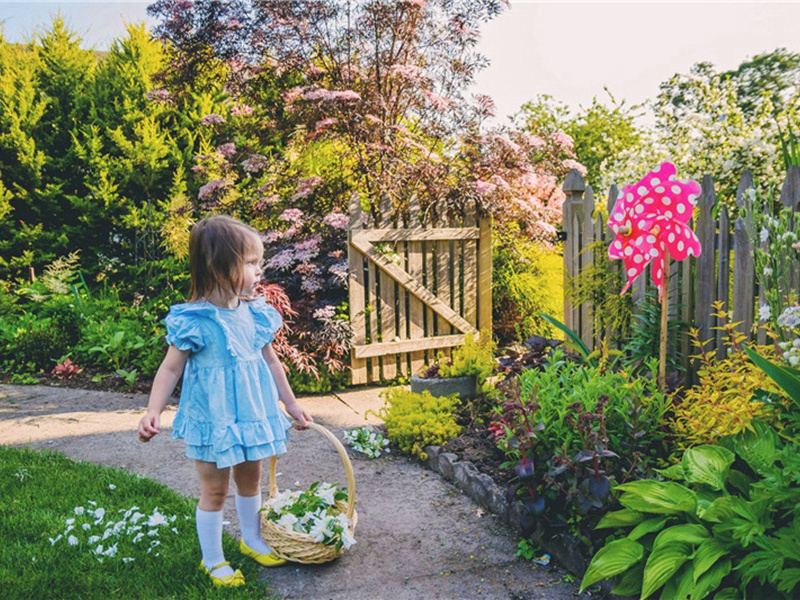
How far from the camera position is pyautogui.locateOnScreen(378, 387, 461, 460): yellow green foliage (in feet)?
12.8

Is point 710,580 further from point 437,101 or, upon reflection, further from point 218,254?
point 437,101

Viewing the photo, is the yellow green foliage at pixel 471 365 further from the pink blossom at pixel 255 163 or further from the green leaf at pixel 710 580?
the pink blossom at pixel 255 163

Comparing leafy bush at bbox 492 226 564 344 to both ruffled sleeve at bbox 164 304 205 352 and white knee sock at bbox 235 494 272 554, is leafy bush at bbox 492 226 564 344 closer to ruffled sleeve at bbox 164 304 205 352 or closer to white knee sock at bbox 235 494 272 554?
white knee sock at bbox 235 494 272 554

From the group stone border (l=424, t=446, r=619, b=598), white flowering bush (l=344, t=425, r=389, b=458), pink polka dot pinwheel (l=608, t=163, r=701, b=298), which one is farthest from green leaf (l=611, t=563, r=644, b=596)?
white flowering bush (l=344, t=425, r=389, b=458)

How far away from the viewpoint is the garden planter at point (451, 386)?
450cm

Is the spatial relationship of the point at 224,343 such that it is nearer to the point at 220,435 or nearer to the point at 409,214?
the point at 220,435

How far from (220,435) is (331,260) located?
344 centimetres

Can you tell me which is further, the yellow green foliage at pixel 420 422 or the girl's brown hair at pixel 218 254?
the yellow green foliage at pixel 420 422

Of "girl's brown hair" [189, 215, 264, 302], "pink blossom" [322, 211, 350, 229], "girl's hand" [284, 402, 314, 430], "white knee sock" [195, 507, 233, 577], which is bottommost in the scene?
"white knee sock" [195, 507, 233, 577]

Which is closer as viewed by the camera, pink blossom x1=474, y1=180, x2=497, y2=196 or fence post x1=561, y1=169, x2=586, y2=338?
fence post x1=561, y1=169, x2=586, y2=338

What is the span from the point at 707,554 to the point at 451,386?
249 centimetres

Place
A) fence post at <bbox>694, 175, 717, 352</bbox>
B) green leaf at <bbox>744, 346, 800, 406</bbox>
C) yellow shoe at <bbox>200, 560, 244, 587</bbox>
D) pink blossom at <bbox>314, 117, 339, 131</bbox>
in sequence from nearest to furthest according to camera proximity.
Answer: green leaf at <bbox>744, 346, 800, 406</bbox>
yellow shoe at <bbox>200, 560, 244, 587</bbox>
fence post at <bbox>694, 175, 717, 352</bbox>
pink blossom at <bbox>314, 117, 339, 131</bbox>

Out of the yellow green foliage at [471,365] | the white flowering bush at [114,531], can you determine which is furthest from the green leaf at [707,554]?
the yellow green foliage at [471,365]

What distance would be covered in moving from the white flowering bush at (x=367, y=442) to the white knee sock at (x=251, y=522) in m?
1.30
